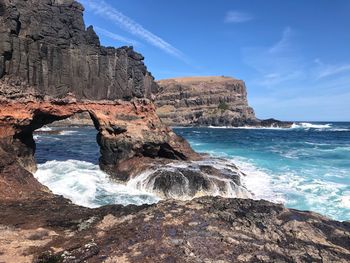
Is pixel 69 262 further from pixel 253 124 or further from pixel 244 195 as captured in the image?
pixel 253 124

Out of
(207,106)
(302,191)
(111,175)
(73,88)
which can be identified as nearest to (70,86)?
(73,88)

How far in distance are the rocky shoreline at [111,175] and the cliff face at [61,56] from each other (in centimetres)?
6

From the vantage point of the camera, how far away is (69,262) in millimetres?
6910

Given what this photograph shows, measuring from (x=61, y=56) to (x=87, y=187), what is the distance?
7.81 meters

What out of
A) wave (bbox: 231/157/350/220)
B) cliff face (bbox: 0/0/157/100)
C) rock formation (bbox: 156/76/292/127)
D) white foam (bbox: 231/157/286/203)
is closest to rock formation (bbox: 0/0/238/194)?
cliff face (bbox: 0/0/157/100)

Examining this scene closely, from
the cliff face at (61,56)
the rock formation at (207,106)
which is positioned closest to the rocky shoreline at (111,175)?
the cliff face at (61,56)

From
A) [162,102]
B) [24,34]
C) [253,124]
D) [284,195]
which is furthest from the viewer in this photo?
[162,102]

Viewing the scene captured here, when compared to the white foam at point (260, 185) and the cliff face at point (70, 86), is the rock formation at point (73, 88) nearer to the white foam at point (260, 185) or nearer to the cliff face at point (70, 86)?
the cliff face at point (70, 86)

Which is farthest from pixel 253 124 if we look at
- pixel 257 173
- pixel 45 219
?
pixel 45 219

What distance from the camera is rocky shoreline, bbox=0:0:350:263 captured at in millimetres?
7406

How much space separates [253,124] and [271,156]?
87663 millimetres

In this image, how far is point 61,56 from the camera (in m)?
20.4

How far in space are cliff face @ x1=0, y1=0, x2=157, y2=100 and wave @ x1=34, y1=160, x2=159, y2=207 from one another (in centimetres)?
435

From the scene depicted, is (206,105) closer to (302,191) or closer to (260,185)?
(260,185)
